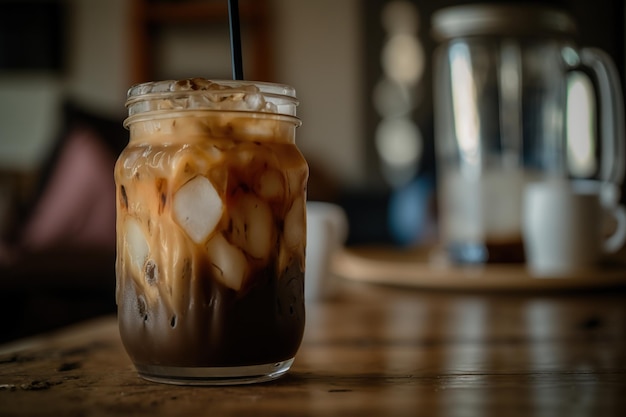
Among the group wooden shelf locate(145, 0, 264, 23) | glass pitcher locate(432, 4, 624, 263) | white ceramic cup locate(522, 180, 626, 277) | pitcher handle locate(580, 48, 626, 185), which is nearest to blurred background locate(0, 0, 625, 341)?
wooden shelf locate(145, 0, 264, 23)

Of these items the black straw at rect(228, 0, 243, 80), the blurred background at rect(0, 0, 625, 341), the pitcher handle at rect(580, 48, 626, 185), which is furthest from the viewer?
the blurred background at rect(0, 0, 625, 341)

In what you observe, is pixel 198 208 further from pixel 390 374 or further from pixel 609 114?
pixel 609 114

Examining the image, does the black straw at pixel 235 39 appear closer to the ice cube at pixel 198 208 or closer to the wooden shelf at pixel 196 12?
the ice cube at pixel 198 208

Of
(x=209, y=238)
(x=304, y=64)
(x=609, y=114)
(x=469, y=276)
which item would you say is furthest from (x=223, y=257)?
(x=304, y=64)

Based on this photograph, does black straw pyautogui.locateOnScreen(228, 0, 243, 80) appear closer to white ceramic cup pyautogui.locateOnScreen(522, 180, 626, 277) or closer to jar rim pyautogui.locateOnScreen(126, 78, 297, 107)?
jar rim pyautogui.locateOnScreen(126, 78, 297, 107)

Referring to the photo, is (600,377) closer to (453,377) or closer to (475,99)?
(453,377)

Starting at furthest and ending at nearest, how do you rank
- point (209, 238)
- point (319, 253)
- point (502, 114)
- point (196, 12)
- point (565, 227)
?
point (196, 12), point (502, 114), point (565, 227), point (319, 253), point (209, 238)
